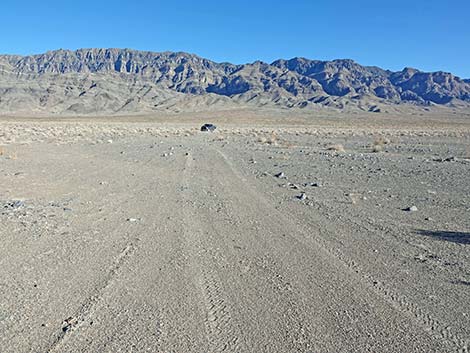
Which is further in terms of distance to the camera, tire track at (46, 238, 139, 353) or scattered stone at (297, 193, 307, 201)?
scattered stone at (297, 193, 307, 201)

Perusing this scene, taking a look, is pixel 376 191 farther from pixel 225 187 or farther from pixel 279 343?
pixel 279 343

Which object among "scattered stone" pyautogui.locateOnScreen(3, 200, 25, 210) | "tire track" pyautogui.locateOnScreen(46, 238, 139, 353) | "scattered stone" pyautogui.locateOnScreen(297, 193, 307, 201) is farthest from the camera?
"scattered stone" pyautogui.locateOnScreen(297, 193, 307, 201)

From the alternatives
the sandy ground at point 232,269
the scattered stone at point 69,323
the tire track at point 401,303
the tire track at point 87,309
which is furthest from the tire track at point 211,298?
Result: the tire track at point 401,303

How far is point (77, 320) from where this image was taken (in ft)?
16.7

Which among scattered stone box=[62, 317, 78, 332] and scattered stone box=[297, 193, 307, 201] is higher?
scattered stone box=[62, 317, 78, 332]

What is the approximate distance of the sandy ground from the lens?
15.8 feet

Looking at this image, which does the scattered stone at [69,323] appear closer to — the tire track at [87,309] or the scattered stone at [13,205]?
the tire track at [87,309]

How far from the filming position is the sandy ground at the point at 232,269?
4828 mm

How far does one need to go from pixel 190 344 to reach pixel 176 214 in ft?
19.8

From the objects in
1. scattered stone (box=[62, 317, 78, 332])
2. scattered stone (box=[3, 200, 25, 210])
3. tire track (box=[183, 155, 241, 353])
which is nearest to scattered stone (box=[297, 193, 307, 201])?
tire track (box=[183, 155, 241, 353])

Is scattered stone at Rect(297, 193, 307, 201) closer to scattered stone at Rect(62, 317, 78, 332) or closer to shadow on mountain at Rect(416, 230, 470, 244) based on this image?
shadow on mountain at Rect(416, 230, 470, 244)

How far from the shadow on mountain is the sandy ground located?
37mm

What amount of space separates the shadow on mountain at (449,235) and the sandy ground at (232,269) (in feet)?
0.12

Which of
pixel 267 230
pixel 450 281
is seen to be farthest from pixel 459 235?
pixel 267 230
